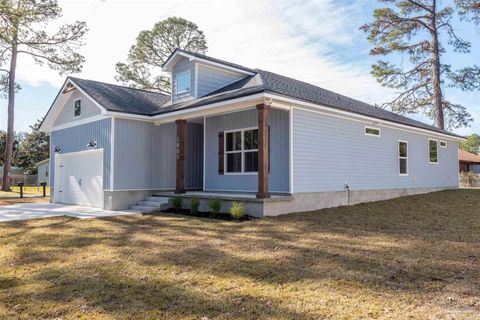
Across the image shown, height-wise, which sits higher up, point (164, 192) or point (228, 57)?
point (228, 57)

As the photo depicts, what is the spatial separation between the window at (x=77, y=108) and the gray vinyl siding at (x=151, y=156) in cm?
290

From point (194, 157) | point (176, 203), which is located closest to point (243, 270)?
point (176, 203)

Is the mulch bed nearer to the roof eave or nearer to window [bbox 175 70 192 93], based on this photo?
window [bbox 175 70 192 93]

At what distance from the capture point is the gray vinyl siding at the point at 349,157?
10.6 metres

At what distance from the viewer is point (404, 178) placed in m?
14.7

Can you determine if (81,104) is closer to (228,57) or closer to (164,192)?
(164,192)

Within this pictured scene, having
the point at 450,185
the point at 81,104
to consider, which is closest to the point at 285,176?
the point at 81,104

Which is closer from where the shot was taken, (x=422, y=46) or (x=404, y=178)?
(x=404, y=178)

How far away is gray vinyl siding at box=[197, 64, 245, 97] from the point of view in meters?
13.0

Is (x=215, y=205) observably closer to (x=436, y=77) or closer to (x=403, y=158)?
(x=403, y=158)

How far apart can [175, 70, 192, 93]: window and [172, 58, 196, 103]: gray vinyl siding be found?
11cm

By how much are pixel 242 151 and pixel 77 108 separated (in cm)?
689

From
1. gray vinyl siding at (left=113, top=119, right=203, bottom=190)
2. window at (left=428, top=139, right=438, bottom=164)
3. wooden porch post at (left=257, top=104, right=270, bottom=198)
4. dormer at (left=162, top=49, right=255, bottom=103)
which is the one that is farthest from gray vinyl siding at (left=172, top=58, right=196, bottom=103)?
window at (left=428, top=139, right=438, bottom=164)

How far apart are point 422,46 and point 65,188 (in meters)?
23.3
